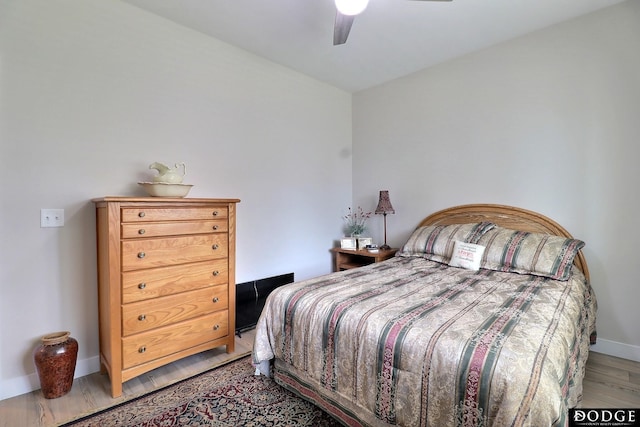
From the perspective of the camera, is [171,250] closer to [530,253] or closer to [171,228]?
[171,228]

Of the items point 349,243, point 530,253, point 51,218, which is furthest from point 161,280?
point 530,253

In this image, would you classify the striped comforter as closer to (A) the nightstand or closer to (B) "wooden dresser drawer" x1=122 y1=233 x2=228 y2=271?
(B) "wooden dresser drawer" x1=122 y1=233 x2=228 y2=271

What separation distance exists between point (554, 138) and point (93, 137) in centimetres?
360

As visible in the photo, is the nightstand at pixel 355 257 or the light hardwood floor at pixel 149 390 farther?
the nightstand at pixel 355 257

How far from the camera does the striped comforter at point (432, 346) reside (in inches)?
41.7

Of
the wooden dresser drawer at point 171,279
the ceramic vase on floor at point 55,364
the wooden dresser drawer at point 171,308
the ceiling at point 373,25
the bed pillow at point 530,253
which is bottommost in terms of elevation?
the ceramic vase on floor at point 55,364

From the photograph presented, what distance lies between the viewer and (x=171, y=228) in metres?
2.07

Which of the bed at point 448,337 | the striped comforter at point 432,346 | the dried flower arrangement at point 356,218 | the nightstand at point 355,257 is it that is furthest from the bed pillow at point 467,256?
the dried flower arrangement at point 356,218

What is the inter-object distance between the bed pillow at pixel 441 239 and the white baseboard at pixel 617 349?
46.7 inches

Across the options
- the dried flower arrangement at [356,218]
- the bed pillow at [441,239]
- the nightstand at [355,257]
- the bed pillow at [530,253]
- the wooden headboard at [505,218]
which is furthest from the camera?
the dried flower arrangement at [356,218]

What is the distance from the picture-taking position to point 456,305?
1.59 meters

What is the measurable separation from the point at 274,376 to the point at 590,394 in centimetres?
196

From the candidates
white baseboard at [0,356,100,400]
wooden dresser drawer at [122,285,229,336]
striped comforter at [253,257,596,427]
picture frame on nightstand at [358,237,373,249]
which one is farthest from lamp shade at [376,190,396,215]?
white baseboard at [0,356,100,400]

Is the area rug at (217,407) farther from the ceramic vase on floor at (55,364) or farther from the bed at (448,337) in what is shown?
the ceramic vase on floor at (55,364)
